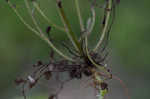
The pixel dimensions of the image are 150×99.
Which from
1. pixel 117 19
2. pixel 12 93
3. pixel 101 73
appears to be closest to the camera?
pixel 101 73

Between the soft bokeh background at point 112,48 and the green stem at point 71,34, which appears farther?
the soft bokeh background at point 112,48

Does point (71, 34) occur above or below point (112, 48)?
above

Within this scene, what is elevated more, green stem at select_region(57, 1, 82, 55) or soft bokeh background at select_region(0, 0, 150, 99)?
green stem at select_region(57, 1, 82, 55)

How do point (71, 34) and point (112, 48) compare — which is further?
point (112, 48)

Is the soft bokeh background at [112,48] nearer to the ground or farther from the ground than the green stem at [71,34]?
nearer to the ground

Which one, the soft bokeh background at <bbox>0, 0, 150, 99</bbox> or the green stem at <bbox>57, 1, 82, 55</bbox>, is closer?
the green stem at <bbox>57, 1, 82, 55</bbox>

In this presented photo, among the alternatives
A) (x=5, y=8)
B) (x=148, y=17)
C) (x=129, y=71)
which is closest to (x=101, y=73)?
(x=129, y=71)

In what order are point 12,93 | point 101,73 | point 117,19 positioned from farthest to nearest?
point 117,19 → point 12,93 → point 101,73

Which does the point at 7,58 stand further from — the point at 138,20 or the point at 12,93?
the point at 138,20
